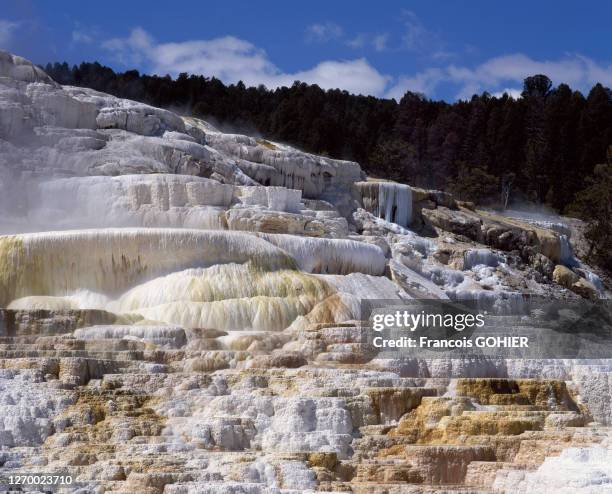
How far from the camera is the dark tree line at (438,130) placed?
44969 millimetres

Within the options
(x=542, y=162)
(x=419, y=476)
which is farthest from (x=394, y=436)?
(x=542, y=162)

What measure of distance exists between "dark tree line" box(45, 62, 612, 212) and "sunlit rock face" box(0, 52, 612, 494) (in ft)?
46.4

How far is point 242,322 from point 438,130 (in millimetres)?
32182

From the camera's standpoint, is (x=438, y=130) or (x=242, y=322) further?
(x=438, y=130)

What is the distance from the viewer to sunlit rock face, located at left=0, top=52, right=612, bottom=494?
11.3m

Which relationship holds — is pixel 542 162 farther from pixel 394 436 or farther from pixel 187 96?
pixel 394 436

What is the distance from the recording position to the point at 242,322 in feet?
59.4

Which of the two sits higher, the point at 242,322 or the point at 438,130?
the point at 438,130

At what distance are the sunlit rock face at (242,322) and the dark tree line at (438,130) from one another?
14.1 meters

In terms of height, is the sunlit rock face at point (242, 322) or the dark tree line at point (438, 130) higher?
the dark tree line at point (438, 130)

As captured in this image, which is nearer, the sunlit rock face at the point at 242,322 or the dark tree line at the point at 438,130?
the sunlit rock face at the point at 242,322

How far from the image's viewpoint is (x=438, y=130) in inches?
1928

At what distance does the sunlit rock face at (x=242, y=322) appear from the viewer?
11297mm

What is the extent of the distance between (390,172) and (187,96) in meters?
9.31
